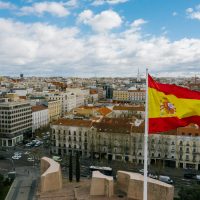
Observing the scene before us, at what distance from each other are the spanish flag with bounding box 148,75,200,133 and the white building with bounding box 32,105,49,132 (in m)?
84.9

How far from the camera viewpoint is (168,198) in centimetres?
3566

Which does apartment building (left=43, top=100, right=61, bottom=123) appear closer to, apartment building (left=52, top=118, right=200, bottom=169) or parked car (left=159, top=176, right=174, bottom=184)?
apartment building (left=52, top=118, right=200, bottom=169)

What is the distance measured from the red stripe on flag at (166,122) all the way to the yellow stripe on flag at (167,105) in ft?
0.82

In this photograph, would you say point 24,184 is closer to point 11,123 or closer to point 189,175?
point 189,175

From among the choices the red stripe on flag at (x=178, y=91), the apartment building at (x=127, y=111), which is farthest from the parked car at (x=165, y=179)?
the apartment building at (x=127, y=111)

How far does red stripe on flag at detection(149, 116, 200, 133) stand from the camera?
1997 centimetres

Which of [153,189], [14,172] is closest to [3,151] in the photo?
[14,172]

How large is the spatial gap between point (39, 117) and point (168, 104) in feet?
291

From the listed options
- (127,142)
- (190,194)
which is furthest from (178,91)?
(127,142)

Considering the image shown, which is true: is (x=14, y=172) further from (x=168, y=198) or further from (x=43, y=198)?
(x=168, y=198)

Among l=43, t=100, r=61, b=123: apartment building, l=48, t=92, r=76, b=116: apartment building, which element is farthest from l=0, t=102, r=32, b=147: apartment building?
l=48, t=92, r=76, b=116: apartment building

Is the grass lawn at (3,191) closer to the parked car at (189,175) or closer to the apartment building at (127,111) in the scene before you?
the parked car at (189,175)

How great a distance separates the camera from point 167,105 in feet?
65.6

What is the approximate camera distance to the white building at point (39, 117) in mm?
102500
